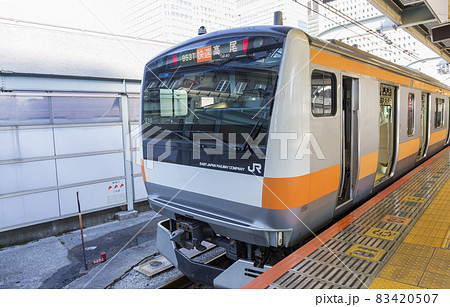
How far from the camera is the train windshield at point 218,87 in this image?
3311mm

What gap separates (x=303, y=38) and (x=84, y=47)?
6.00 metres

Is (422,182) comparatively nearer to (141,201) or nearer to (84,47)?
(141,201)

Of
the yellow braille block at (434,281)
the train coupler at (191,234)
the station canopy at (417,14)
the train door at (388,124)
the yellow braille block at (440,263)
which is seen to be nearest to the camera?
the yellow braille block at (434,281)

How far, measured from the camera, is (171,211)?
432cm

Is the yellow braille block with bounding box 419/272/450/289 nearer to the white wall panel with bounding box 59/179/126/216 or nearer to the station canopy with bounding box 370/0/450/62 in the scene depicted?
the station canopy with bounding box 370/0/450/62

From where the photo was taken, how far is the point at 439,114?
10.5 meters

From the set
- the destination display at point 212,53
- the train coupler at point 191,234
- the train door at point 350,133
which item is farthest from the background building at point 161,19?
the train coupler at point 191,234

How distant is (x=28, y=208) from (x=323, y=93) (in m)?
6.23

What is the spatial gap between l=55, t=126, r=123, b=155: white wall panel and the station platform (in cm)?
572

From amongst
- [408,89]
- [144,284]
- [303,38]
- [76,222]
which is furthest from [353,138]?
[76,222]

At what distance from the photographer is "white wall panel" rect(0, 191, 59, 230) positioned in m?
6.50

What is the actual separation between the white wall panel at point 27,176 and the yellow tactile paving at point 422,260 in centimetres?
657

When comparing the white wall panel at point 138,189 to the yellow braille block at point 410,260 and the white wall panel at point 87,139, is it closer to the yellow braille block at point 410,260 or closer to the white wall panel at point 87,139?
the white wall panel at point 87,139

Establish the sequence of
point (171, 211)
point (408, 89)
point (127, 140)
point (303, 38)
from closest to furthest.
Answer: point (303, 38) → point (171, 211) → point (408, 89) → point (127, 140)
